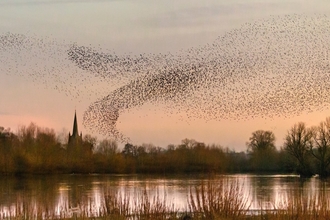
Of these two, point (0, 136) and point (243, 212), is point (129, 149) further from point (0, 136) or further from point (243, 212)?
point (243, 212)

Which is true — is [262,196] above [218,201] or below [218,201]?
below

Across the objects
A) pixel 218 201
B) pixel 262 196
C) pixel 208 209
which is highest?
pixel 218 201

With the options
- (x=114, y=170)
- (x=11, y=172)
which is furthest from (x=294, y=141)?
(x=11, y=172)

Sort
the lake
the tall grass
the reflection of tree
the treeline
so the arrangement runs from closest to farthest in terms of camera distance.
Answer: the tall grass
the lake
the reflection of tree
the treeline

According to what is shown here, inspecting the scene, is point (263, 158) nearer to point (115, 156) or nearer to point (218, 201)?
point (115, 156)

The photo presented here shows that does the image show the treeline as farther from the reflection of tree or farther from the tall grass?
the tall grass

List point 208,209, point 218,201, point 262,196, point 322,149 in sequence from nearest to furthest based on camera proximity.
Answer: point 218,201 → point 208,209 → point 262,196 → point 322,149

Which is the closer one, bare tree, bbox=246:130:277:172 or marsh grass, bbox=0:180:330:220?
marsh grass, bbox=0:180:330:220

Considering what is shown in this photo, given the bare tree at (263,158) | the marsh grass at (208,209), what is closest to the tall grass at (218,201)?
the marsh grass at (208,209)

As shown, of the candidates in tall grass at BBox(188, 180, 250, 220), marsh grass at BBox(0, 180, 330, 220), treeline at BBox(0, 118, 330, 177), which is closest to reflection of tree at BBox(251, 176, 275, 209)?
marsh grass at BBox(0, 180, 330, 220)

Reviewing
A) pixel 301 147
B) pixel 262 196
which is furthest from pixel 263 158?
pixel 262 196

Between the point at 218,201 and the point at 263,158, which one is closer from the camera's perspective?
the point at 218,201

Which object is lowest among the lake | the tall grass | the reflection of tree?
the reflection of tree

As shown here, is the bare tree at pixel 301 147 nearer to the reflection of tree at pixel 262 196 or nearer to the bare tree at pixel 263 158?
the bare tree at pixel 263 158
